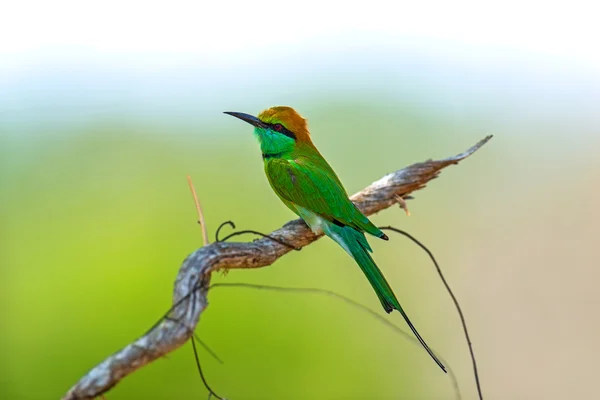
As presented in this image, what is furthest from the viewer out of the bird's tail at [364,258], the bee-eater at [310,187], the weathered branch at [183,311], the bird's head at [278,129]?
the bird's head at [278,129]

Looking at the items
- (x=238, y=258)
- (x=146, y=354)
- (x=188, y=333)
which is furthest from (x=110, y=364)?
(x=238, y=258)

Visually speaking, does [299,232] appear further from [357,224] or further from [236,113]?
[236,113]

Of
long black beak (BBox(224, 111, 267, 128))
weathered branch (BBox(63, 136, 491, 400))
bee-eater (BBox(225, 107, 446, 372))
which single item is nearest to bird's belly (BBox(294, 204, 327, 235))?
bee-eater (BBox(225, 107, 446, 372))

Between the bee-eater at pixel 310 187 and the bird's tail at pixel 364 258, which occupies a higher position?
the bee-eater at pixel 310 187

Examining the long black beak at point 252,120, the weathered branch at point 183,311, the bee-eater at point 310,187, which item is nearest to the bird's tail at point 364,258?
the bee-eater at point 310,187

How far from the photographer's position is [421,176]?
7.88 feet

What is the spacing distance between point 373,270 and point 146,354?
1021mm

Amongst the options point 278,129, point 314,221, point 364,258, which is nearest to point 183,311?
point 364,258

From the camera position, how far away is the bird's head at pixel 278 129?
8.80ft

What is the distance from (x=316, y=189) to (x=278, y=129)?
0.36 metres

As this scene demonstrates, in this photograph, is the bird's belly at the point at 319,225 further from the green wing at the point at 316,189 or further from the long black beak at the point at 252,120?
the long black beak at the point at 252,120

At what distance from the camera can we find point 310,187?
2.51m

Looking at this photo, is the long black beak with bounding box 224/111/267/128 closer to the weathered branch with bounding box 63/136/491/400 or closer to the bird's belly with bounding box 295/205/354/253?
the bird's belly with bounding box 295/205/354/253

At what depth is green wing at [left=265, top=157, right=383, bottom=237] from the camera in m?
2.37
